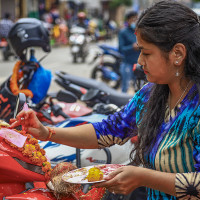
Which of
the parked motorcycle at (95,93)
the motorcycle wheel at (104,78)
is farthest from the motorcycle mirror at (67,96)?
the motorcycle wheel at (104,78)

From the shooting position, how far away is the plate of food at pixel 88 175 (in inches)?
61.1

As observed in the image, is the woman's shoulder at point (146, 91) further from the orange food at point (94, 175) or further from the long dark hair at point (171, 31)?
the orange food at point (94, 175)

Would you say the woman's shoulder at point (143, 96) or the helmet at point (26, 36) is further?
the helmet at point (26, 36)

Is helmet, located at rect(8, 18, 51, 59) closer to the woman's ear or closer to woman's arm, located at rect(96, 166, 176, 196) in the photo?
the woman's ear

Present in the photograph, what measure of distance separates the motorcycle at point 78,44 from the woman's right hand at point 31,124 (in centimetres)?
1376

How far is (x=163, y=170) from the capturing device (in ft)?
4.99

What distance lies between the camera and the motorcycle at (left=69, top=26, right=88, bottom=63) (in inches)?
609

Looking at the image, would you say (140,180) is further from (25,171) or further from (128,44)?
(128,44)

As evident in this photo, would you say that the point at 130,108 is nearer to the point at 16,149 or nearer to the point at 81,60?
the point at 16,149

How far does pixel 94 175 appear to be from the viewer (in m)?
1.58

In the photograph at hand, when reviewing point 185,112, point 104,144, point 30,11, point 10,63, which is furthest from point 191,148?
point 30,11

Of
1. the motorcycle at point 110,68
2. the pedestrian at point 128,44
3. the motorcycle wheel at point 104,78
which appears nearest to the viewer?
the pedestrian at point 128,44

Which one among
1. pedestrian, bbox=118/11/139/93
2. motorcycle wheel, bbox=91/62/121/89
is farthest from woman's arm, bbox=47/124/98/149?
motorcycle wheel, bbox=91/62/121/89

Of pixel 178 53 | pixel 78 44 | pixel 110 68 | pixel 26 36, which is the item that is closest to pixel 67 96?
pixel 26 36
